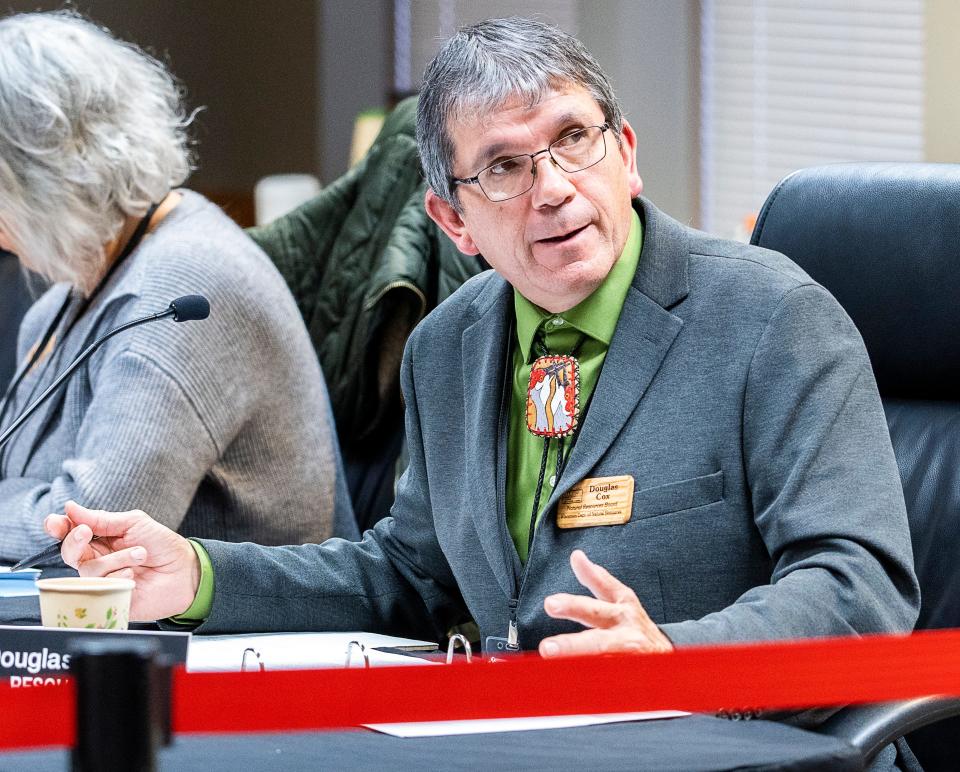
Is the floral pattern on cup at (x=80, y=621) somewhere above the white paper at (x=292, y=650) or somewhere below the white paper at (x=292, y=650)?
above

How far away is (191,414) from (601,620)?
1.09 meters

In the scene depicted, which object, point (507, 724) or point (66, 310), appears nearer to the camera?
point (507, 724)

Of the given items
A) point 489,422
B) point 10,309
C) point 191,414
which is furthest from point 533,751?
point 10,309

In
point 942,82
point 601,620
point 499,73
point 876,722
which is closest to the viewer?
point 601,620

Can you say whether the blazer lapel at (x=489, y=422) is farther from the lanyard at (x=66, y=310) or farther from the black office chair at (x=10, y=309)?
the black office chair at (x=10, y=309)

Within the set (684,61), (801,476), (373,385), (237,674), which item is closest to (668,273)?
(801,476)

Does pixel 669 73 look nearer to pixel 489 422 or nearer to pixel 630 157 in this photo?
pixel 630 157

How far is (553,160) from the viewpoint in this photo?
148cm

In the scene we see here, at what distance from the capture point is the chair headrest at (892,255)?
1.65 m

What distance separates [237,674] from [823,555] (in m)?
0.55

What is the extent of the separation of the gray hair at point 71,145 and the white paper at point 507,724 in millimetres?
1364

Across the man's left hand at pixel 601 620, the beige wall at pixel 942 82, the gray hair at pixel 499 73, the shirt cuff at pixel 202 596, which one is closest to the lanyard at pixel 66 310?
the shirt cuff at pixel 202 596

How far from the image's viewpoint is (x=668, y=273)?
1494 mm

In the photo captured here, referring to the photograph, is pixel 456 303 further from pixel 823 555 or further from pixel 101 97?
pixel 101 97
